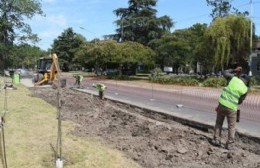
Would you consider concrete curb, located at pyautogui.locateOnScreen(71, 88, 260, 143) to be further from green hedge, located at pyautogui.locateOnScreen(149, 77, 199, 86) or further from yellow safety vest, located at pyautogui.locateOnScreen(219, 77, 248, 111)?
green hedge, located at pyautogui.locateOnScreen(149, 77, 199, 86)

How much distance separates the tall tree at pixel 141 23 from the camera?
254ft

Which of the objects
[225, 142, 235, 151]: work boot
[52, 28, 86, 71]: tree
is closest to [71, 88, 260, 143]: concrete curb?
[225, 142, 235, 151]: work boot

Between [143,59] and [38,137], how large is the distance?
2178 inches

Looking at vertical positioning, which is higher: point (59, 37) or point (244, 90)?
point (59, 37)

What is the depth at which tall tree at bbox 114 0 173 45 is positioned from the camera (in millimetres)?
77562

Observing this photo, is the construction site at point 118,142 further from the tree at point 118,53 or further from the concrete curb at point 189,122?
the tree at point 118,53

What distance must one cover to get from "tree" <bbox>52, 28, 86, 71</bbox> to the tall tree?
4287 cm

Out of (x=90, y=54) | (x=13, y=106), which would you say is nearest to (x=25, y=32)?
(x=90, y=54)

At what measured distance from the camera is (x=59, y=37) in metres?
125

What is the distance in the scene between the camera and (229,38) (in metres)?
47.3

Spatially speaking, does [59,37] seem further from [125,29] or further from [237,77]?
[237,77]

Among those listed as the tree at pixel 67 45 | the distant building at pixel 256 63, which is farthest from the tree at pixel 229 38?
the tree at pixel 67 45

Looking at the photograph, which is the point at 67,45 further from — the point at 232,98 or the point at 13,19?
the point at 232,98

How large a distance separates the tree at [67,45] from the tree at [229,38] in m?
77.3
